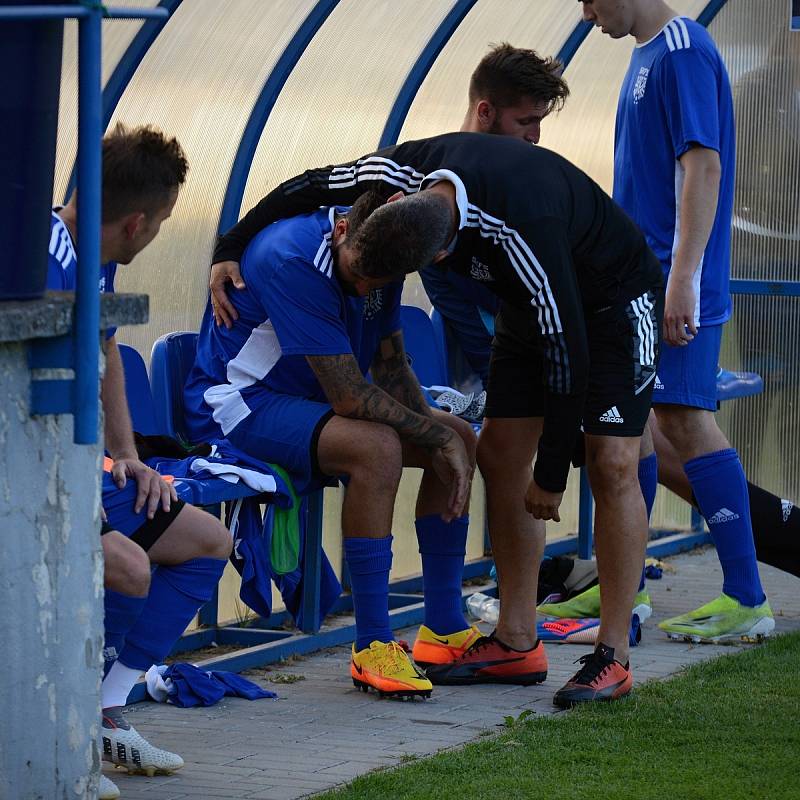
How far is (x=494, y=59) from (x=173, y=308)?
5.80 feet

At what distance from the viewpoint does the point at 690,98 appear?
5250mm

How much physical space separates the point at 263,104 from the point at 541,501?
2765 mm

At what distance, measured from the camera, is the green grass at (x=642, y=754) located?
366 cm

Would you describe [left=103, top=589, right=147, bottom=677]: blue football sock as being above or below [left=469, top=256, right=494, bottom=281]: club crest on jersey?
below

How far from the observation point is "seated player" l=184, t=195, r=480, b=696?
4.71m

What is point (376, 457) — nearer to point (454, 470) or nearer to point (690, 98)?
point (454, 470)

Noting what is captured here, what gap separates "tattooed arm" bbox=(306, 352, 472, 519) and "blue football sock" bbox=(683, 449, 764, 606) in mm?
1113

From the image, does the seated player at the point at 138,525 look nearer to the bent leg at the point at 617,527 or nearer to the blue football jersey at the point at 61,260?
the blue football jersey at the point at 61,260

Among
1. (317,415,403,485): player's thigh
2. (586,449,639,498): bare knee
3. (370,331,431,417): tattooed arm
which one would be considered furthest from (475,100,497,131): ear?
(586,449,639,498): bare knee

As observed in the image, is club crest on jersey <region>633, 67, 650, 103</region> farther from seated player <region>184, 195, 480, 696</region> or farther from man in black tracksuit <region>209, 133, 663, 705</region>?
seated player <region>184, 195, 480, 696</region>

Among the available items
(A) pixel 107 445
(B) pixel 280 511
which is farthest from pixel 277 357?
(A) pixel 107 445

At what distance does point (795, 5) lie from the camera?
307 inches

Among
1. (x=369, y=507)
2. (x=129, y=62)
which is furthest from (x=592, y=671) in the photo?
(x=129, y=62)

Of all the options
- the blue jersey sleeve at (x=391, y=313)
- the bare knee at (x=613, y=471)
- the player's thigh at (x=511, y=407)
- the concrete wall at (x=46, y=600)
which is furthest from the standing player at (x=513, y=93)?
the concrete wall at (x=46, y=600)
